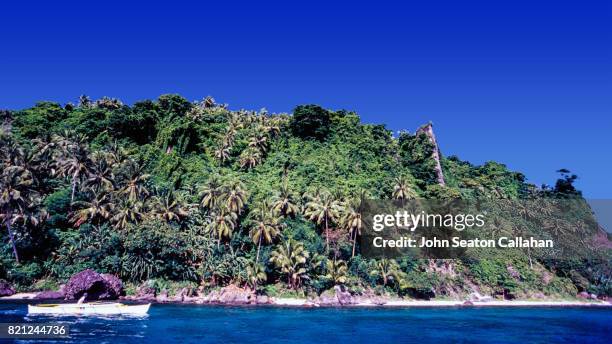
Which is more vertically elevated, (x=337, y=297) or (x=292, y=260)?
(x=292, y=260)

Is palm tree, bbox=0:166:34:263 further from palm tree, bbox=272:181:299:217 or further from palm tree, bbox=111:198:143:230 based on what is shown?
palm tree, bbox=272:181:299:217

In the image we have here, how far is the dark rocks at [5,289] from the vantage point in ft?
193

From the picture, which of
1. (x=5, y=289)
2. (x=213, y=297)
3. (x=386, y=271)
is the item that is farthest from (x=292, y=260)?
(x=5, y=289)

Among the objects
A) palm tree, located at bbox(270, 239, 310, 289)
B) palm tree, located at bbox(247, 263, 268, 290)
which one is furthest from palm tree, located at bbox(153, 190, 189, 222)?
palm tree, located at bbox(270, 239, 310, 289)

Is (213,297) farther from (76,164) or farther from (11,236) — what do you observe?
(76,164)

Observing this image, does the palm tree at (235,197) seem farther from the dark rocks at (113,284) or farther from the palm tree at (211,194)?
the dark rocks at (113,284)

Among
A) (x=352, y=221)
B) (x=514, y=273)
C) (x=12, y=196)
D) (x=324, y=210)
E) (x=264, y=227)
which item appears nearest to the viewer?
(x=12, y=196)

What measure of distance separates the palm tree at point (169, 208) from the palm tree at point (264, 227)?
10663mm

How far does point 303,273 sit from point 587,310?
43733mm

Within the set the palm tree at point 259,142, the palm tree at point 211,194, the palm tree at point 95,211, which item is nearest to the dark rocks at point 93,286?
the palm tree at point 95,211

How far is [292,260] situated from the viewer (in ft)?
214

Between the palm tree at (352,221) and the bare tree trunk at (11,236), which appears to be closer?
the bare tree trunk at (11,236)

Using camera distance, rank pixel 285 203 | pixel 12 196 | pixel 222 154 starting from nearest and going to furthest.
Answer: pixel 12 196 → pixel 285 203 → pixel 222 154

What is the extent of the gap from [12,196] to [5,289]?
11797 mm
